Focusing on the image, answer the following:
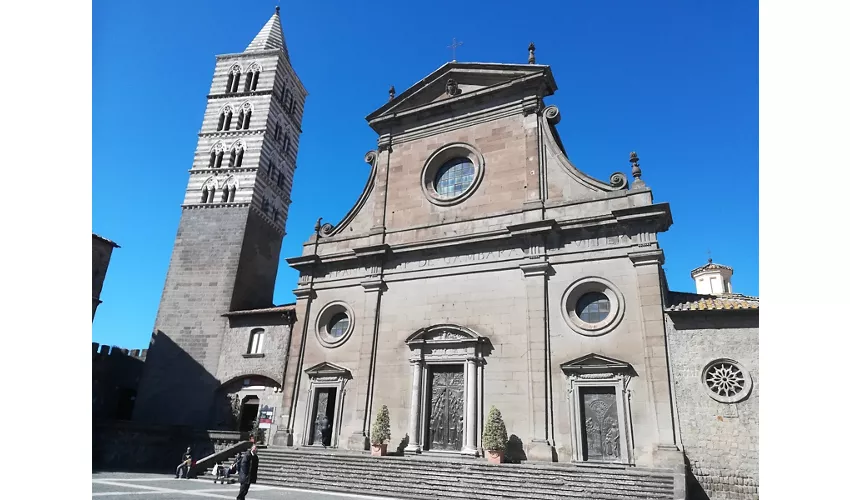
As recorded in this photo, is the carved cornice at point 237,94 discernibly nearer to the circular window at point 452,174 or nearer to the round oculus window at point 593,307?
the circular window at point 452,174

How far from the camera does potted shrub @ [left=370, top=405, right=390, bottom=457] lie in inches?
640

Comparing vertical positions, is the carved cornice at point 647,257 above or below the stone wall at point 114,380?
above

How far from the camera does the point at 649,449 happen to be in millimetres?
13773

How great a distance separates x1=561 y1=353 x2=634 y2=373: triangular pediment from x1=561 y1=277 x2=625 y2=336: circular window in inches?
32.2

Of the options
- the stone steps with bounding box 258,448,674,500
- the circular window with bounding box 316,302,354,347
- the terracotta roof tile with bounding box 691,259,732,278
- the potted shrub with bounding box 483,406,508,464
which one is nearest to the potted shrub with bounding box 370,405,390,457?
the stone steps with bounding box 258,448,674,500

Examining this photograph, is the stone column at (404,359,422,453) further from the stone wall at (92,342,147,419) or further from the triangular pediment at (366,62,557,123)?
the stone wall at (92,342,147,419)

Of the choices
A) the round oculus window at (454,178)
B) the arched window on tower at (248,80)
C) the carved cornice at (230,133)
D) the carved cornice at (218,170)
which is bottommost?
the round oculus window at (454,178)

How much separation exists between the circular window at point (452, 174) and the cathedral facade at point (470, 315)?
8cm

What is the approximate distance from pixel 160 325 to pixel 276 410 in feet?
28.6

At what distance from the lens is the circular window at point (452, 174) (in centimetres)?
1986

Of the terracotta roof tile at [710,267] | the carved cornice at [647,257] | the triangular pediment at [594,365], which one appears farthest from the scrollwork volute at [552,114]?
the terracotta roof tile at [710,267]

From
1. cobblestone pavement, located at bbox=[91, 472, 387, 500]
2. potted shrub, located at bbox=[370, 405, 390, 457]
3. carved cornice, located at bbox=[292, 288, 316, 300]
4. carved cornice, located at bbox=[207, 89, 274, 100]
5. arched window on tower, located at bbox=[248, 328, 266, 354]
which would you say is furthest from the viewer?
carved cornice, located at bbox=[207, 89, 274, 100]
